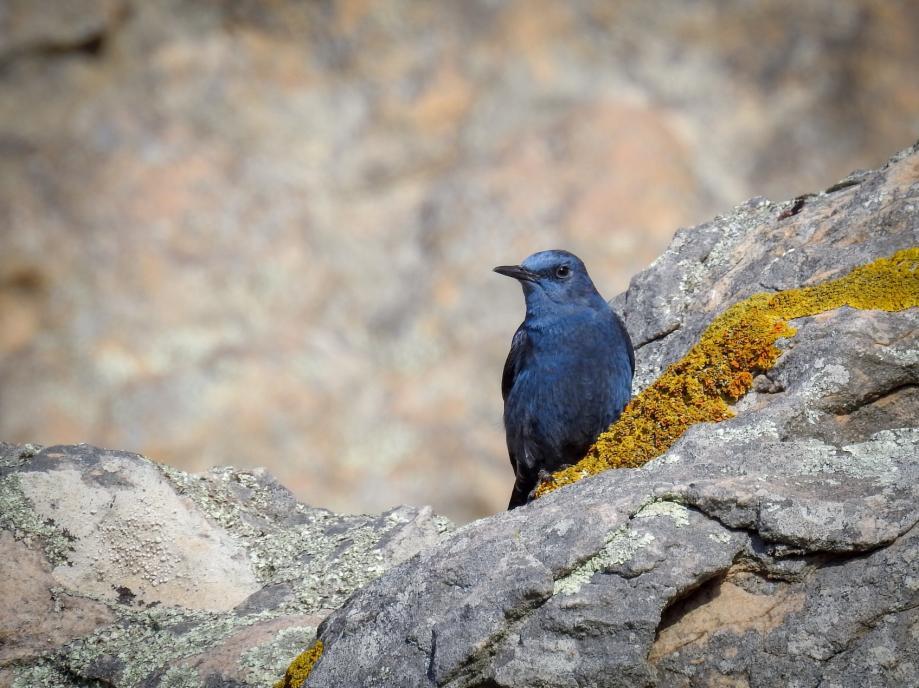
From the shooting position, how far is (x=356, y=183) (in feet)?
46.1

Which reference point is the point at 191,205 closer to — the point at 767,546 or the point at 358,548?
the point at 358,548

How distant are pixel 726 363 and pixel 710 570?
152 centimetres

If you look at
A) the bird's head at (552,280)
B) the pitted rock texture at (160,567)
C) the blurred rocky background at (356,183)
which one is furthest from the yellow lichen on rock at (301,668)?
the blurred rocky background at (356,183)

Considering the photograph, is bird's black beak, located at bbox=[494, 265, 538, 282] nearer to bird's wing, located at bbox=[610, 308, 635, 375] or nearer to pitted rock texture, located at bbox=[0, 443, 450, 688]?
bird's wing, located at bbox=[610, 308, 635, 375]

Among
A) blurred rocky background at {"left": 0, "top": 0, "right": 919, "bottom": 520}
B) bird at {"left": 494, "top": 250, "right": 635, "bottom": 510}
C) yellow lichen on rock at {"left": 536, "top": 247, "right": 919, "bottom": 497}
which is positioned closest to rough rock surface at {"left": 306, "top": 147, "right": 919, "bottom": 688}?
yellow lichen on rock at {"left": 536, "top": 247, "right": 919, "bottom": 497}

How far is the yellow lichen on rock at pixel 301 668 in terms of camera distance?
429 centimetres

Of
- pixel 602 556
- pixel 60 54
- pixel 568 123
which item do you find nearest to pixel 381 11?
pixel 568 123

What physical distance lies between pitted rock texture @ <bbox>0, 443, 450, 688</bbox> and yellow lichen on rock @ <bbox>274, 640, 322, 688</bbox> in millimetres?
→ 123

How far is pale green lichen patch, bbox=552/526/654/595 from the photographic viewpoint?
3.96m

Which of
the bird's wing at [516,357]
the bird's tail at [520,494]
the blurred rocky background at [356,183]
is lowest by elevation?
the bird's tail at [520,494]

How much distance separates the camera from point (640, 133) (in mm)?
13312

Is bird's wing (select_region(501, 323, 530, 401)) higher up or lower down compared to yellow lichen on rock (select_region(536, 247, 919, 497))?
higher up

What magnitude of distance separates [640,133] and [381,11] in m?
3.78

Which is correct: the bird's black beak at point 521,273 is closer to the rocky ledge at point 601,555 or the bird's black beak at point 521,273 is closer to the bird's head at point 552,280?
the bird's head at point 552,280
